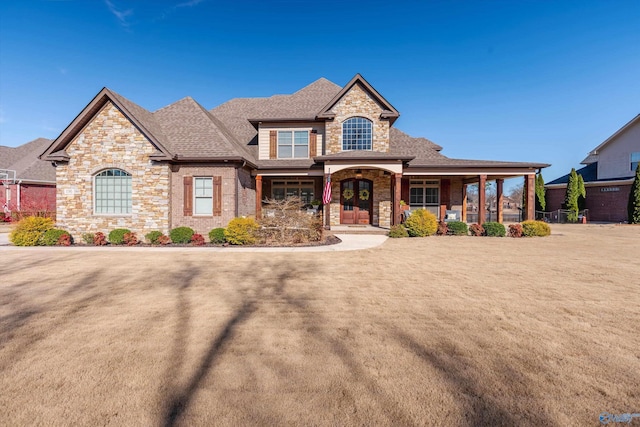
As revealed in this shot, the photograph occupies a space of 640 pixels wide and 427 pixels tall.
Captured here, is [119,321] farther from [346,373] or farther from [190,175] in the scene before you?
[190,175]

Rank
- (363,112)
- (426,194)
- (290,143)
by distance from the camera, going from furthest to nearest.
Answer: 1. (426,194)
2. (290,143)
3. (363,112)

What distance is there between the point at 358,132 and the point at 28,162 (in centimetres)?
2805

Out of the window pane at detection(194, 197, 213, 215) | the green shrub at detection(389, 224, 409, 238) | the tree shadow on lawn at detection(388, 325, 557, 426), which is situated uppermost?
the window pane at detection(194, 197, 213, 215)

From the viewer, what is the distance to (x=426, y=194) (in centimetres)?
1920

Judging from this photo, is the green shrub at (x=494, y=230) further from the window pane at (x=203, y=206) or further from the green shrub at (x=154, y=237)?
the green shrub at (x=154, y=237)

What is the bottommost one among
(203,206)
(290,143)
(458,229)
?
(458,229)

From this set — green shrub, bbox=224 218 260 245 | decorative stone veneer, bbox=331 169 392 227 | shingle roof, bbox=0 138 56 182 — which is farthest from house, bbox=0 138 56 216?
decorative stone veneer, bbox=331 169 392 227

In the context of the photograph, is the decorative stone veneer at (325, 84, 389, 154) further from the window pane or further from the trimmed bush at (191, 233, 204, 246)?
the trimmed bush at (191, 233, 204, 246)

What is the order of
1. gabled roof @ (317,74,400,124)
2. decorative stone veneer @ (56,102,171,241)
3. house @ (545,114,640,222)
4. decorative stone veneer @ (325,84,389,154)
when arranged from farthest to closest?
house @ (545,114,640,222)
decorative stone veneer @ (325,84,389,154)
gabled roof @ (317,74,400,124)
decorative stone veneer @ (56,102,171,241)

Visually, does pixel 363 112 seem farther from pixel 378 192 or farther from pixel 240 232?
pixel 240 232

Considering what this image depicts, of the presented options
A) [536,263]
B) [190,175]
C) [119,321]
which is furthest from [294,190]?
[119,321]

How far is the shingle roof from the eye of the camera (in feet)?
78.2

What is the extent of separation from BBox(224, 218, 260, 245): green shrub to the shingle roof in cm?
2245

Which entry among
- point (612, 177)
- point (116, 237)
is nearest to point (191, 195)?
point (116, 237)
